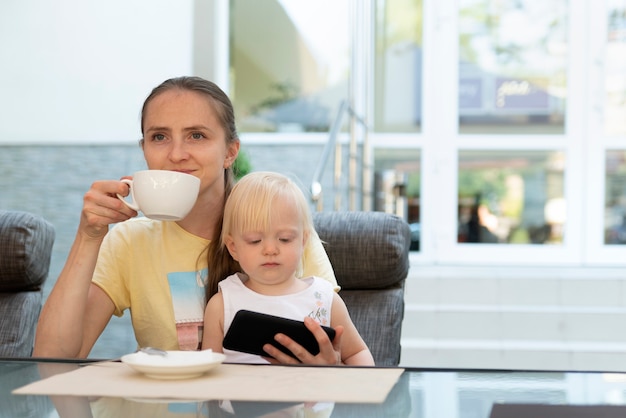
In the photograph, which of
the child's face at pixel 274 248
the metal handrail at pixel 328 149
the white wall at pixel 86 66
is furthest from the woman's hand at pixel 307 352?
the white wall at pixel 86 66

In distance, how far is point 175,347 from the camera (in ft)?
5.29

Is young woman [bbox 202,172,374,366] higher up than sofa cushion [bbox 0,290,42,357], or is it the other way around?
young woman [bbox 202,172,374,366]

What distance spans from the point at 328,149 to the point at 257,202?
284 centimetres

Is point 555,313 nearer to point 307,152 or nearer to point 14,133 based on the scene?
point 307,152

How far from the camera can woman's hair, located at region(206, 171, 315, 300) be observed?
1.56 m

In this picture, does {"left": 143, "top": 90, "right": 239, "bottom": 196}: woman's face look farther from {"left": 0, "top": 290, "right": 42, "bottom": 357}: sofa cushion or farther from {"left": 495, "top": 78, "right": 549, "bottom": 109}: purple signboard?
{"left": 495, "top": 78, "right": 549, "bottom": 109}: purple signboard

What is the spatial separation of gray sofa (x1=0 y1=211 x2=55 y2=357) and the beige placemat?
0.96 meters

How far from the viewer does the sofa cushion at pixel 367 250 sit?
2109mm

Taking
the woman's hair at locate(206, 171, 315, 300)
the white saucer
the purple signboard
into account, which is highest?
the purple signboard

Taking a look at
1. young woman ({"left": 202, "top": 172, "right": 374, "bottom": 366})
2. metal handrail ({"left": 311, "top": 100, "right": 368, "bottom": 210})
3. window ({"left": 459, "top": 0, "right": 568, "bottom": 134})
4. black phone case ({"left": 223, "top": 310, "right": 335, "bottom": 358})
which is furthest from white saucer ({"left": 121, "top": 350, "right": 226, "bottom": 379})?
window ({"left": 459, "top": 0, "right": 568, "bottom": 134})

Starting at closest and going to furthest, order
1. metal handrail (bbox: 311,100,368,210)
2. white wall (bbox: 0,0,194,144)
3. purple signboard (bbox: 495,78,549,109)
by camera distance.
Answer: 1. metal handrail (bbox: 311,100,368,210)
2. white wall (bbox: 0,0,194,144)
3. purple signboard (bbox: 495,78,549,109)

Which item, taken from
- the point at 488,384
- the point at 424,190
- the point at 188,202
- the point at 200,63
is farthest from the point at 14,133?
the point at 488,384

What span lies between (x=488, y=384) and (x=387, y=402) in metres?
0.17

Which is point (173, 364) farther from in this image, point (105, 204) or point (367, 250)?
point (367, 250)
